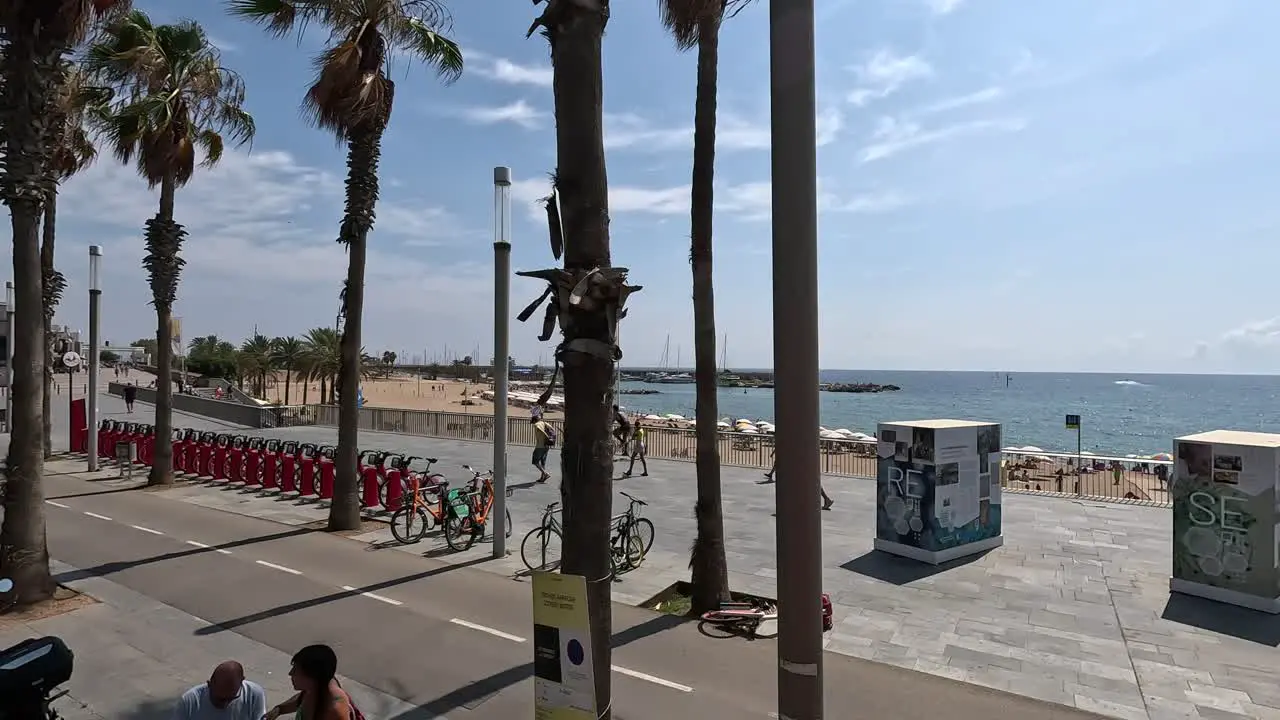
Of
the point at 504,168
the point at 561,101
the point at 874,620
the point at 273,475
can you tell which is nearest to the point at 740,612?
the point at 874,620

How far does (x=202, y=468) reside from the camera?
16781 mm

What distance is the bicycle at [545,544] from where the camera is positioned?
9406 mm

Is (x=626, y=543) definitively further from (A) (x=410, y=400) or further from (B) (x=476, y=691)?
(A) (x=410, y=400)

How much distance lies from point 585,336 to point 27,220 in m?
7.82

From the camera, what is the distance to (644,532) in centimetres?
1123

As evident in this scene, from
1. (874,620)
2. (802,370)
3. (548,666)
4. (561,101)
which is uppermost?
(561,101)

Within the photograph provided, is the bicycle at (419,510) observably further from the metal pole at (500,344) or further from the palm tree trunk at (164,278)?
the palm tree trunk at (164,278)

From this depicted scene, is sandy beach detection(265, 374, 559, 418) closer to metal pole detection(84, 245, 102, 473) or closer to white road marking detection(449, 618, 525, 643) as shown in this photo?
metal pole detection(84, 245, 102, 473)

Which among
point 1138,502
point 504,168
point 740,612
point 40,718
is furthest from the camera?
point 1138,502

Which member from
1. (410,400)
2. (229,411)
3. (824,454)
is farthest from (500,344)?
(410,400)

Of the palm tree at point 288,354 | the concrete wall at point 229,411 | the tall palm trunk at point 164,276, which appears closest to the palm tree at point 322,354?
the palm tree at point 288,354

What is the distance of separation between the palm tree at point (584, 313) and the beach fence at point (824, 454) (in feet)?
47.5

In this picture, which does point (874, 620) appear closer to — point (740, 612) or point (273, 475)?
point (740, 612)

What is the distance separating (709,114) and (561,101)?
543cm
